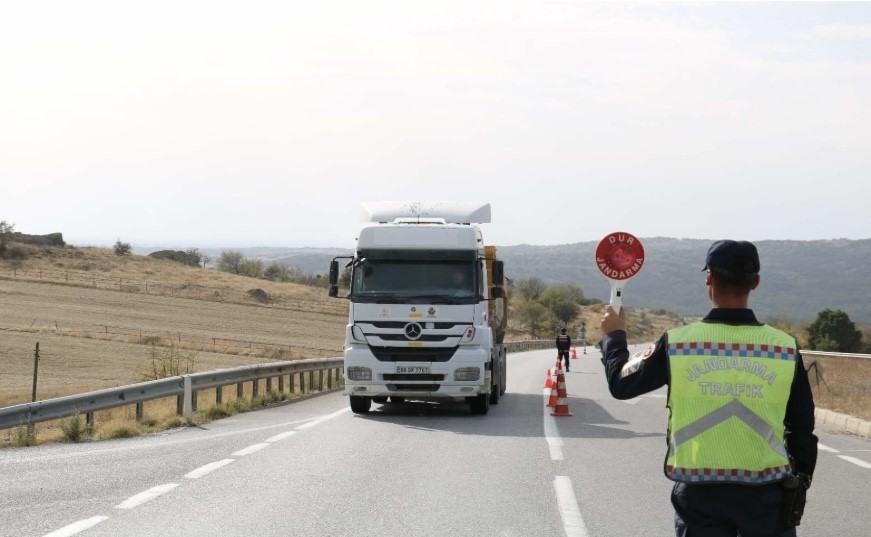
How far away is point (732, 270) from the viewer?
4.74 meters

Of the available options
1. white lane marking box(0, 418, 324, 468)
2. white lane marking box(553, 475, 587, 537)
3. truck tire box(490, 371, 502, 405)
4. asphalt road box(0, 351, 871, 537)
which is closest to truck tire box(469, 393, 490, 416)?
asphalt road box(0, 351, 871, 537)

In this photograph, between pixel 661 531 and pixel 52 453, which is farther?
pixel 52 453

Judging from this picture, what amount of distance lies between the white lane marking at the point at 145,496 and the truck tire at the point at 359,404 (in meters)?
9.06

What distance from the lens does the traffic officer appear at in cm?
460

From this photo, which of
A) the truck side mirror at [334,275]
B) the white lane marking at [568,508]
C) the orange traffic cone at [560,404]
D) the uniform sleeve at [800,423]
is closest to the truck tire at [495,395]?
the orange traffic cone at [560,404]

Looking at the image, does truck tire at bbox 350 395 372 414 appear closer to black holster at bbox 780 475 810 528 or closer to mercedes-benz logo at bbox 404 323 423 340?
mercedes-benz logo at bbox 404 323 423 340

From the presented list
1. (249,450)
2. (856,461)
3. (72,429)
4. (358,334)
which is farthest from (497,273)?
(72,429)

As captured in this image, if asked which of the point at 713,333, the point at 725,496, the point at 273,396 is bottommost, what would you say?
the point at 273,396

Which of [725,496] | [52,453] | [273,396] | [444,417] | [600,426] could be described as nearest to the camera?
[725,496]

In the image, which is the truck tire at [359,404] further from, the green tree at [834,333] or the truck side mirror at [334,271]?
the green tree at [834,333]

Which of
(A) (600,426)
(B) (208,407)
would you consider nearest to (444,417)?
(A) (600,426)

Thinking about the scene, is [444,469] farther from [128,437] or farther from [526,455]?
[128,437]

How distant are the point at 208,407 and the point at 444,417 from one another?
395cm

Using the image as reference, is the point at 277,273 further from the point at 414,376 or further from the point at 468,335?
the point at 468,335
